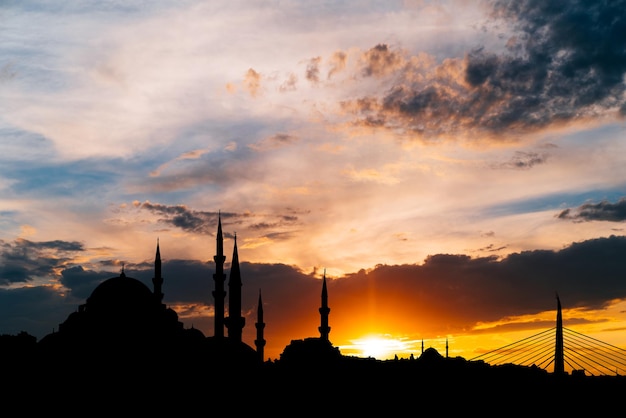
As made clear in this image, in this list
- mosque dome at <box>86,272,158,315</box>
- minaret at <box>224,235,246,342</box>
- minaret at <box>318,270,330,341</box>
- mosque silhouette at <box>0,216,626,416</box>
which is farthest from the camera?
minaret at <box>318,270,330,341</box>

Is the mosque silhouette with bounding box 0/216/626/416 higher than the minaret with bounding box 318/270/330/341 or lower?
lower

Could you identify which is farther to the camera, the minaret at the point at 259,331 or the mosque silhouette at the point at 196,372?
the minaret at the point at 259,331

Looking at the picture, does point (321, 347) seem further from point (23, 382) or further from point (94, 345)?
point (23, 382)

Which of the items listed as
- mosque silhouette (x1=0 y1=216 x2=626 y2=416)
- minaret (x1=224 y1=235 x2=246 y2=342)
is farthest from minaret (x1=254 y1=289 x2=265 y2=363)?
minaret (x1=224 y1=235 x2=246 y2=342)

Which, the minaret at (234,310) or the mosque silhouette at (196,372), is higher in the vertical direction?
the minaret at (234,310)

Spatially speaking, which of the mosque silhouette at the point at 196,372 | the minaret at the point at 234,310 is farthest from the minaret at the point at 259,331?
the minaret at the point at 234,310

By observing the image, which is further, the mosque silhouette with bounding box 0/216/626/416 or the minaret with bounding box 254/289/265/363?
the minaret with bounding box 254/289/265/363

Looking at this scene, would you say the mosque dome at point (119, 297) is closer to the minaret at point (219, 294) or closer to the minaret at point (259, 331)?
the minaret at point (219, 294)

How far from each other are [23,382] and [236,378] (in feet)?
50.0

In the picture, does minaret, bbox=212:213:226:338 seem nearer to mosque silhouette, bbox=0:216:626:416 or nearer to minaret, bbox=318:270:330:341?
mosque silhouette, bbox=0:216:626:416

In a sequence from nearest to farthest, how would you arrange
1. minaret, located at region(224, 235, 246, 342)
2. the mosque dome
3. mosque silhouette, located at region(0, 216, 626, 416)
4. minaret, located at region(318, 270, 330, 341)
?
mosque silhouette, located at region(0, 216, 626, 416) < the mosque dome < minaret, located at region(224, 235, 246, 342) < minaret, located at region(318, 270, 330, 341)

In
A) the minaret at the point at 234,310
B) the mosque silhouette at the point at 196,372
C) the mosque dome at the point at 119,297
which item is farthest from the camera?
the minaret at the point at 234,310

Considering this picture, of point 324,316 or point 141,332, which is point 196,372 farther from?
point 324,316

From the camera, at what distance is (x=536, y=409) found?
59156 mm
